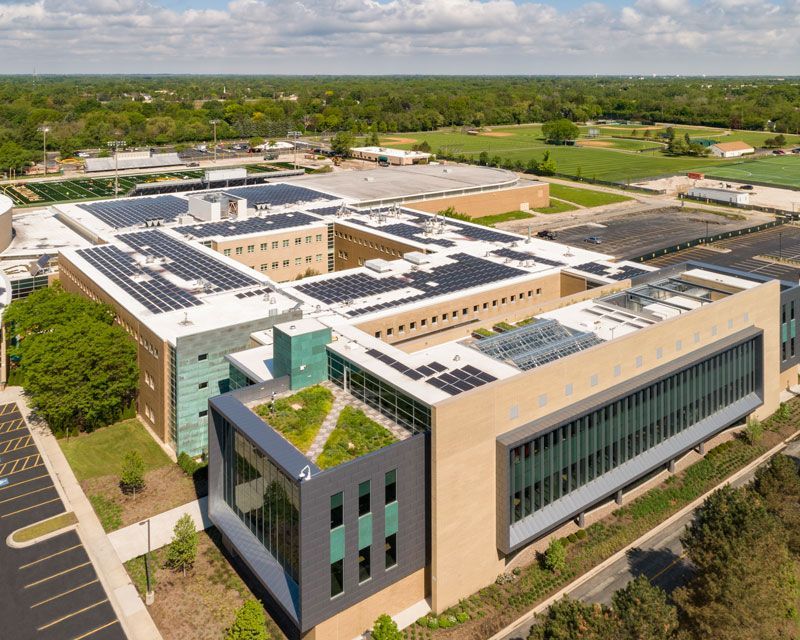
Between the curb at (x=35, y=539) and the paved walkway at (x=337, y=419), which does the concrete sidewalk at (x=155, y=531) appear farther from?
the paved walkway at (x=337, y=419)

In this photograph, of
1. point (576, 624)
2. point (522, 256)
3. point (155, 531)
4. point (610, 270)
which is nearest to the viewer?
point (576, 624)

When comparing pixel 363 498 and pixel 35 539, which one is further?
pixel 35 539

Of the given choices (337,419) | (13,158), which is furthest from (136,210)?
(13,158)

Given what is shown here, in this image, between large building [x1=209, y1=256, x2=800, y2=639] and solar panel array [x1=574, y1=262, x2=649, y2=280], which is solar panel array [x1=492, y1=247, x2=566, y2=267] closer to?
solar panel array [x1=574, y1=262, x2=649, y2=280]

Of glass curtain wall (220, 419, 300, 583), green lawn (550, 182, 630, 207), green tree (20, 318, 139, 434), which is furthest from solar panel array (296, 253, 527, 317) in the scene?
green lawn (550, 182, 630, 207)

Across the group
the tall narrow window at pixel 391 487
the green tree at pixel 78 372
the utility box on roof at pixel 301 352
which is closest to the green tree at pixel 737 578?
the tall narrow window at pixel 391 487

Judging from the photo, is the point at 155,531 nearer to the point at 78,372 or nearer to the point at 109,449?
the point at 109,449

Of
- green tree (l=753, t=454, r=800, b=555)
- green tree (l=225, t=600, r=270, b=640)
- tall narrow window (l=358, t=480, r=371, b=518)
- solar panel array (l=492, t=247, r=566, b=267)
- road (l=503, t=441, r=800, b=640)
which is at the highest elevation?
solar panel array (l=492, t=247, r=566, b=267)
